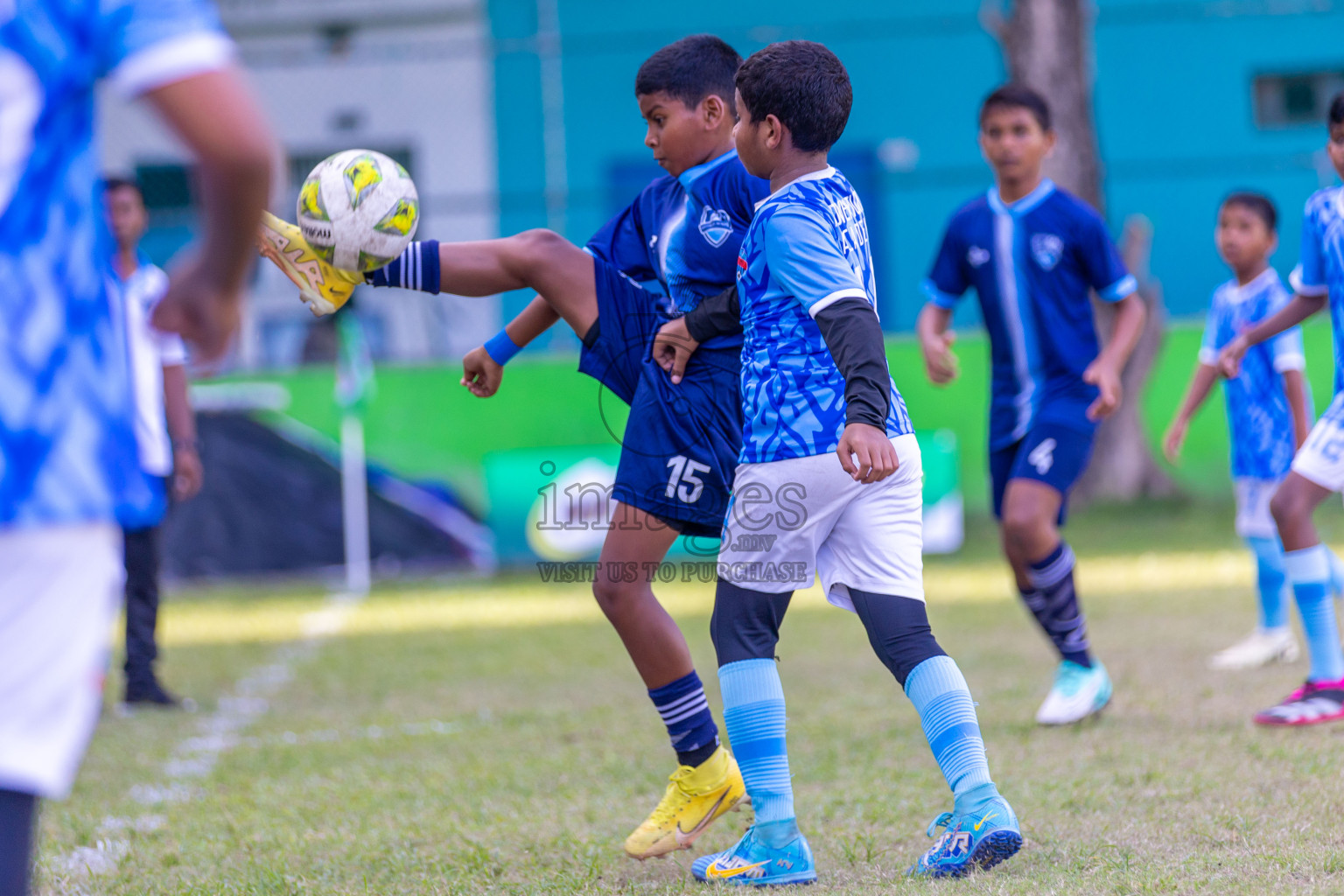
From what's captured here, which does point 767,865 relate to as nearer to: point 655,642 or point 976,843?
point 976,843

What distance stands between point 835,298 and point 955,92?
15083 millimetres

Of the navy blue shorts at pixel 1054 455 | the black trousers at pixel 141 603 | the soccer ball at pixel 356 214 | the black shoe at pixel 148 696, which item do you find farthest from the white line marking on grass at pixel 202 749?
the navy blue shorts at pixel 1054 455

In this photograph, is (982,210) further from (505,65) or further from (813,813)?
(505,65)

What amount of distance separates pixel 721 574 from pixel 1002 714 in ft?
7.18

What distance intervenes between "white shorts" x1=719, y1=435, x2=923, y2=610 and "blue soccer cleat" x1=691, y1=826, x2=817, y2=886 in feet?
1.75

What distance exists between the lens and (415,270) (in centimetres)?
332

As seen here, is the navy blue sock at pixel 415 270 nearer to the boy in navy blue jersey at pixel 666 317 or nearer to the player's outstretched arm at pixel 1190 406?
the boy in navy blue jersey at pixel 666 317

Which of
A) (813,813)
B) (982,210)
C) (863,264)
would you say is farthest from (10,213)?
(982,210)

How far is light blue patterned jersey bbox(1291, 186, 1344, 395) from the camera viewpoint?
4180 mm

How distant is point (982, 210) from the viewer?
4.96 metres

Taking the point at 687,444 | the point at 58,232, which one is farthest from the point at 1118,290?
the point at 58,232

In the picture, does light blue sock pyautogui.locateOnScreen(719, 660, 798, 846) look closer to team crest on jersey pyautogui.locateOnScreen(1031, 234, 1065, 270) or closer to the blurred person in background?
team crest on jersey pyautogui.locateOnScreen(1031, 234, 1065, 270)

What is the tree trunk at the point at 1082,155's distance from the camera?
1185cm

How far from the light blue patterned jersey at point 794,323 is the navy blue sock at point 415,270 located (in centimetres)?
83
